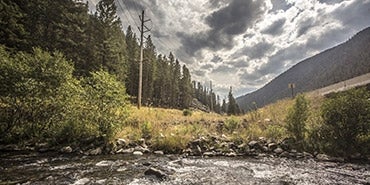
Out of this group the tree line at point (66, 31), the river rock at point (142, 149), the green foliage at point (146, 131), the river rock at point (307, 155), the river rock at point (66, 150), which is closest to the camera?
the river rock at point (307, 155)

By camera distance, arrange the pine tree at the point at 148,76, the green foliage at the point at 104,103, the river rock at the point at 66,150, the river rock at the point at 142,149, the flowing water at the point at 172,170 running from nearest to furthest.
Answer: the flowing water at the point at 172,170, the river rock at the point at 66,150, the river rock at the point at 142,149, the green foliage at the point at 104,103, the pine tree at the point at 148,76

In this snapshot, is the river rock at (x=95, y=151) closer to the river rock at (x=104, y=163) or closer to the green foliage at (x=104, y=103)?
the green foliage at (x=104, y=103)

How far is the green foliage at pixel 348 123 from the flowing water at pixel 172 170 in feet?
4.39

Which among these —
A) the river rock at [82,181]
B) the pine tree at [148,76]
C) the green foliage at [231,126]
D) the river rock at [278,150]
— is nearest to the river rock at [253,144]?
the river rock at [278,150]

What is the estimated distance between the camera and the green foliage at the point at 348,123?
9852 millimetres

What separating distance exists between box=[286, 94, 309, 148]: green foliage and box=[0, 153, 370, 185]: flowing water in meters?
2.00

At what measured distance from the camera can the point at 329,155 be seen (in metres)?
10.4

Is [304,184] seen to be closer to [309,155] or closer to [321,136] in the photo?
[309,155]

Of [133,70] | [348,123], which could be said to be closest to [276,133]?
[348,123]

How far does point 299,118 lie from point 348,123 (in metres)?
2.15

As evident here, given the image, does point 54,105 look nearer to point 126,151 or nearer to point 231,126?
point 126,151

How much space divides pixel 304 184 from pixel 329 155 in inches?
189

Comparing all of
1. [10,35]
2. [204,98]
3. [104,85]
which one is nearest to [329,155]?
[104,85]

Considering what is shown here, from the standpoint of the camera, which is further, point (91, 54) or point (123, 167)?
point (91, 54)
